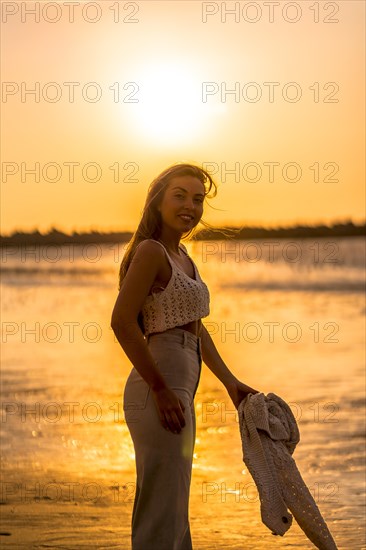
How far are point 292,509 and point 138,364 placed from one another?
0.99 m

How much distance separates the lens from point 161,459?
14.1 ft

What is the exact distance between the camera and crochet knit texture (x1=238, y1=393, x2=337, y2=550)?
4.73 m

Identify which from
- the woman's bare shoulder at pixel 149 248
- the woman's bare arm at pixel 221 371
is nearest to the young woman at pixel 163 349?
Answer: the woman's bare shoulder at pixel 149 248

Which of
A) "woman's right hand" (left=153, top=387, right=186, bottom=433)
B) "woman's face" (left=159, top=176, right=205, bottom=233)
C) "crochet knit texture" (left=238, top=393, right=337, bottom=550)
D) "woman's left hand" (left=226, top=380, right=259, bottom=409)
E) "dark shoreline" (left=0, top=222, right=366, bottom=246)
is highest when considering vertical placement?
"woman's face" (left=159, top=176, right=205, bottom=233)

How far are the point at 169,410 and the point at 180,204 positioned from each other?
2.58ft

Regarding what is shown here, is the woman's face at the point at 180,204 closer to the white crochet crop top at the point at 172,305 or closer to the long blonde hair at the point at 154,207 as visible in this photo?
the long blonde hair at the point at 154,207

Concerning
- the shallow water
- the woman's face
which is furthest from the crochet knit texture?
the shallow water

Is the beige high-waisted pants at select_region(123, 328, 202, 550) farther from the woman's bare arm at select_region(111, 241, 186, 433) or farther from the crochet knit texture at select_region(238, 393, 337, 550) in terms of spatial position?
the crochet knit texture at select_region(238, 393, 337, 550)

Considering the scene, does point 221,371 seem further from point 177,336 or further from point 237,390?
point 177,336

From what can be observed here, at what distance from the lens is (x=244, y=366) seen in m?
12.6

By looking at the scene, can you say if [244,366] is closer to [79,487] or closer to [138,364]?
[79,487]

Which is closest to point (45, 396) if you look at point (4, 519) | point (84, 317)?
point (4, 519)

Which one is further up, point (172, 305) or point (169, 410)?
point (172, 305)

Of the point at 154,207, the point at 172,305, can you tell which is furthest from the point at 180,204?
the point at 172,305
